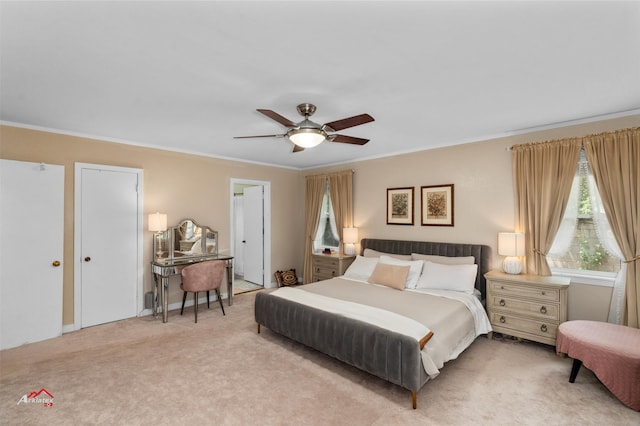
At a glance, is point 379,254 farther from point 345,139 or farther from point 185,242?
point 185,242

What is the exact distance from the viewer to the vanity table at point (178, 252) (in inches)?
171

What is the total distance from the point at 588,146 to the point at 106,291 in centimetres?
626

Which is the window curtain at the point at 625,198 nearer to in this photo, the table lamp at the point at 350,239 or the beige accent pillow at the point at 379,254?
the beige accent pillow at the point at 379,254

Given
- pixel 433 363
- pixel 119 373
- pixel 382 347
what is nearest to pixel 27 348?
pixel 119 373

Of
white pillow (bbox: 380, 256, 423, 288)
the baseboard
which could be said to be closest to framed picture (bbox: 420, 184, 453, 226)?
white pillow (bbox: 380, 256, 423, 288)

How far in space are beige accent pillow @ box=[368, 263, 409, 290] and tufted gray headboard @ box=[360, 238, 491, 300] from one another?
73 centimetres

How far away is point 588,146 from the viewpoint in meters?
3.34

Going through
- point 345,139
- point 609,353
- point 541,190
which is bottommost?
point 609,353

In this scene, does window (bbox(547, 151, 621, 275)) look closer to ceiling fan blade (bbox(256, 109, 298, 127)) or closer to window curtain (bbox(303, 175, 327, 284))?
ceiling fan blade (bbox(256, 109, 298, 127))

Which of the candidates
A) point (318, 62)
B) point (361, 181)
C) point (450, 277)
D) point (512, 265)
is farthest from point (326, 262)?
point (318, 62)

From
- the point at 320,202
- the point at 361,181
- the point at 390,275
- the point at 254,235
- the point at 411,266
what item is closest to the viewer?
the point at 390,275

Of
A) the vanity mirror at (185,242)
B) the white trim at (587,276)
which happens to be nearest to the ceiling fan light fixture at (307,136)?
the vanity mirror at (185,242)

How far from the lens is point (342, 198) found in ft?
19.2

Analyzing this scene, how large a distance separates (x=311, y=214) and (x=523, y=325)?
4.04 meters
